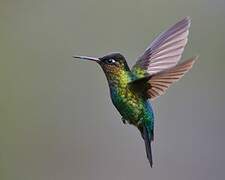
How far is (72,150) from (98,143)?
0.10 m

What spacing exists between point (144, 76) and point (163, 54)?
0.27 ft

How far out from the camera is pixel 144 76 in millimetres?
1079

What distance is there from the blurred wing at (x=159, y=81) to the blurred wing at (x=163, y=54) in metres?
0.04

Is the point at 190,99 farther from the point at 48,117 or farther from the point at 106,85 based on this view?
the point at 48,117

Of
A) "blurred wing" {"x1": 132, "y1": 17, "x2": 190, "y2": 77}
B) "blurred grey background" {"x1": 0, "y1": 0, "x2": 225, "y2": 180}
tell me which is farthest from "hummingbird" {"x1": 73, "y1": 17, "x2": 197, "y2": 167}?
"blurred grey background" {"x1": 0, "y1": 0, "x2": 225, "y2": 180}

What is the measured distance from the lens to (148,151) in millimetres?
1297

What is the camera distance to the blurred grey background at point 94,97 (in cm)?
129

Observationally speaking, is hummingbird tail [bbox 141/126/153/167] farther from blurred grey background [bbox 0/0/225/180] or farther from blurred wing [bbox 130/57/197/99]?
blurred wing [bbox 130/57/197/99]

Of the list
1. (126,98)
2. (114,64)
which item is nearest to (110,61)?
(114,64)

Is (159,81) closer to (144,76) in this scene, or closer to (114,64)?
(144,76)

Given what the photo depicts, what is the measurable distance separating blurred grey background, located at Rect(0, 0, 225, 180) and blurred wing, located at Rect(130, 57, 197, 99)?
0.69 ft

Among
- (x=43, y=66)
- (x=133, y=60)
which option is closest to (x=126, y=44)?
(x=133, y=60)

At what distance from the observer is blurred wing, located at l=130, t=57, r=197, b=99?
904 millimetres

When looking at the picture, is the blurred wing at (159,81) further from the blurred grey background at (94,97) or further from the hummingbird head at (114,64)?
the blurred grey background at (94,97)
